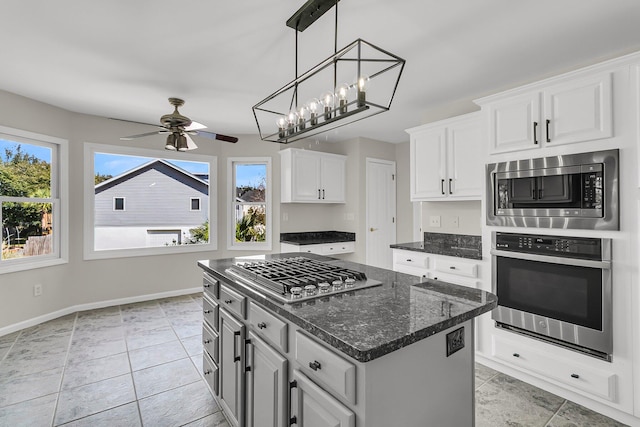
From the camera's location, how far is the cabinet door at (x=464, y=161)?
301cm

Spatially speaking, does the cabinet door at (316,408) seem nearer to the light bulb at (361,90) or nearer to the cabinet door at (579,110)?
the light bulb at (361,90)

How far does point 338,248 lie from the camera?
5023mm

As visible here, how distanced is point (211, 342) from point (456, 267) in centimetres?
217

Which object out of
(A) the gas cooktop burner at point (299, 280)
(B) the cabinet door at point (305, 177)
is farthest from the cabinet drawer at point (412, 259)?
(B) the cabinet door at point (305, 177)

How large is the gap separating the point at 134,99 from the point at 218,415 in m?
3.24

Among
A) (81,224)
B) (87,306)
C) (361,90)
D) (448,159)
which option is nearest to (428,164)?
(448,159)

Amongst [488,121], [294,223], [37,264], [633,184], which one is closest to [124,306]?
[37,264]

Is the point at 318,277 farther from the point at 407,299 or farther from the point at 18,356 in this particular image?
the point at 18,356

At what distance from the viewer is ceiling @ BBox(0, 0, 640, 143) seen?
6.37ft

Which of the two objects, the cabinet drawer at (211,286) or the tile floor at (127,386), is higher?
the cabinet drawer at (211,286)

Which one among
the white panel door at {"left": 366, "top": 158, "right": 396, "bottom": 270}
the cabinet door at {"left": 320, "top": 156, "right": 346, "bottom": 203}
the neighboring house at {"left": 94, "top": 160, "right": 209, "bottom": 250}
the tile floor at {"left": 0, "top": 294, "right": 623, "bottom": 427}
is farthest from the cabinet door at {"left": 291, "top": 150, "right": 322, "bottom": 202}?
the tile floor at {"left": 0, "top": 294, "right": 623, "bottom": 427}

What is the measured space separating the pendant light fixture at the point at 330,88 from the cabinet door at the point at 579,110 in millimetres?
1163

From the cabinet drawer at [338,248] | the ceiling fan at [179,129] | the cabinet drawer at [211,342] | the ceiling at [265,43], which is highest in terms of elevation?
the ceiling at [265,43]

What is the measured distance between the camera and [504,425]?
2.00 meters
